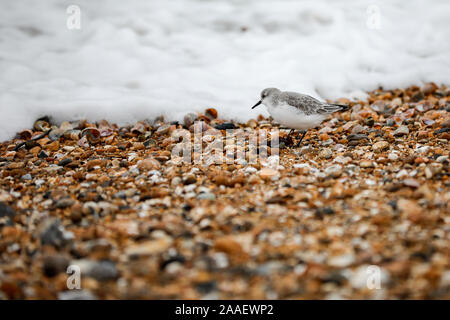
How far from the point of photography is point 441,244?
1979mm

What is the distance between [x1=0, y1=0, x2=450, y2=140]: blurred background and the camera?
4742mm

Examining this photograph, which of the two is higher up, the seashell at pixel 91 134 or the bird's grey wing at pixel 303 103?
the bird's grey wing at pixel 303 103

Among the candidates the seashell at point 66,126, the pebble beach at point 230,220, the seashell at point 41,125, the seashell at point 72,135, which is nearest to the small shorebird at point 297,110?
the pebble beach at point 230,220

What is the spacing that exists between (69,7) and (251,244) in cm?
657

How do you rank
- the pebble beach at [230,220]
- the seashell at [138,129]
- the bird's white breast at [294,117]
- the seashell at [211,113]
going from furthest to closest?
the seashell at [211,113] < the seashell at [138,129] < the bird's white breast at [294,117] < the pebble beach at [230,220]

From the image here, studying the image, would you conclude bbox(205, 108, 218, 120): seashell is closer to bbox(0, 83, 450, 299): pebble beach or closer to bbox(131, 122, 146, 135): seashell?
bbox(131, 122, 146, 135): seashell

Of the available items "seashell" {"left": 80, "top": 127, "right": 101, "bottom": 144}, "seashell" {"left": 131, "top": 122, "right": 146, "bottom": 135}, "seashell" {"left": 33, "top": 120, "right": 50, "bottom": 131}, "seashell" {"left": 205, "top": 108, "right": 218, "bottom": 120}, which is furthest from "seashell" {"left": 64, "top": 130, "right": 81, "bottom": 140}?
"seashell" {"left": 205, "top": 108, "right": 218, "bottom": 120}

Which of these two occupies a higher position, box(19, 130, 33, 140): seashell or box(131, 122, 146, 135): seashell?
box(131, 122, 146, 135): seashell

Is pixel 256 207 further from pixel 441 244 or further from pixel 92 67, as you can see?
pixel 92 67

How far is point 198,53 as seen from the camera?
19.8ft

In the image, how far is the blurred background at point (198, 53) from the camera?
4742 millimetres

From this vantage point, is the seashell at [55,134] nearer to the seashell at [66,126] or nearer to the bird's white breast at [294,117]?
the seashell at [66,126]

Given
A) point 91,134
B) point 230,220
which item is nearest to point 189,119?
point 91,134

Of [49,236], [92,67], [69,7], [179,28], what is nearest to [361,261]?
→ [49,236]
